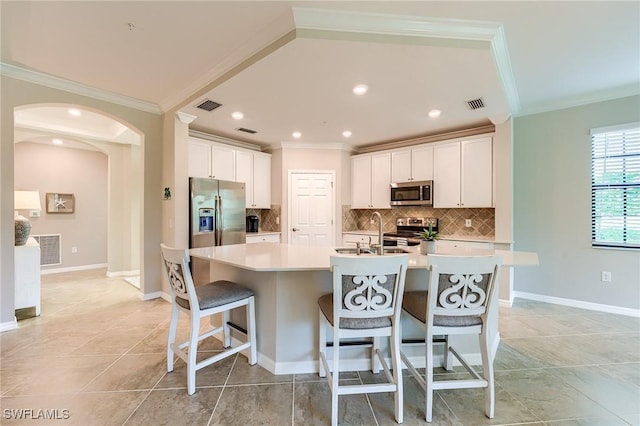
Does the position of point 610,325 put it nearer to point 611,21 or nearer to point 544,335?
point 544,335

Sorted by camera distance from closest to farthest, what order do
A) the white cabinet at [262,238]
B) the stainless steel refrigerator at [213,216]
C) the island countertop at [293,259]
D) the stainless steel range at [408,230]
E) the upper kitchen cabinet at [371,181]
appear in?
the island countertop at [293,259] → the stainless steel refrigerator at [213,216] → the stainless steel range at [408,230] → the white cabinet at [262,238] → the upper kitchen cabinet at [371,181]

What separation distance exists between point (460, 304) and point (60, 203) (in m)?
7.19

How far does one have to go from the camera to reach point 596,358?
7.84 ft

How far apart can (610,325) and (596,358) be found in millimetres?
1065

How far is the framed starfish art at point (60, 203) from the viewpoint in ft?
17.7

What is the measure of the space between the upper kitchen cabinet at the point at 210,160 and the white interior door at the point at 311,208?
1.14 meters

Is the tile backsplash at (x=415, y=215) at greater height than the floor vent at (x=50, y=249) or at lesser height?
greater

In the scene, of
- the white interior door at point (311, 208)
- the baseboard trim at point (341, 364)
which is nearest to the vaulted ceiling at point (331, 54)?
the white interior door at point (311, 208)

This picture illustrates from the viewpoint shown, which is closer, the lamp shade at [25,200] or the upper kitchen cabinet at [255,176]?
the lamp shade at [25,200]

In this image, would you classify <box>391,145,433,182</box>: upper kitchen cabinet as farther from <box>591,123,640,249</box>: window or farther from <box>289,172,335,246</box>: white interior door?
<box>591,123,640,249</box>: window

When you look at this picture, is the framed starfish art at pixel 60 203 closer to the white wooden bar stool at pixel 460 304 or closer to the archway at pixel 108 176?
the archway at pixel 108 176

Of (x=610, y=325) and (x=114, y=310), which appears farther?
(x=114, y=310)

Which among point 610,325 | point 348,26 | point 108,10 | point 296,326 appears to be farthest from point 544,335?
point 108,10

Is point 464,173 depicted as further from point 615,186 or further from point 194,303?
point 194,303
